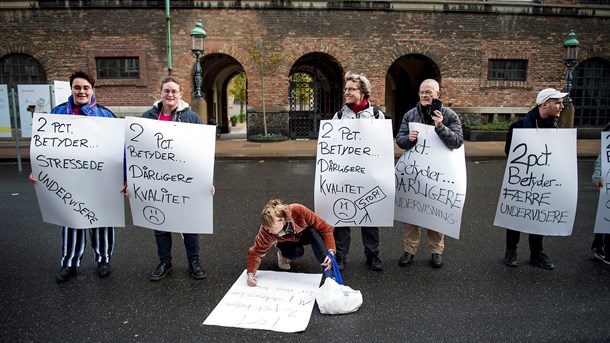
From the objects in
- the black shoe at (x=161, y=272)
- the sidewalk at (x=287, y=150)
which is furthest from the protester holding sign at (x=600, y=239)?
the sidewalk at (x=287, y=150)

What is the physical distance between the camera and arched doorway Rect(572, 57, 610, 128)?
17.3 meters

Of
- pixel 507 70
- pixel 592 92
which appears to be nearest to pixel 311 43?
pixel 507 70

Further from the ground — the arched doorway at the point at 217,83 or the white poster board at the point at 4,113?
the arched doorway at the point at 217,83

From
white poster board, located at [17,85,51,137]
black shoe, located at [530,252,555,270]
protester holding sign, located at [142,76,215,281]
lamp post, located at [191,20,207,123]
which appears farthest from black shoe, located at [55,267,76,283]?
lamp post, located at [191,20,207,123]

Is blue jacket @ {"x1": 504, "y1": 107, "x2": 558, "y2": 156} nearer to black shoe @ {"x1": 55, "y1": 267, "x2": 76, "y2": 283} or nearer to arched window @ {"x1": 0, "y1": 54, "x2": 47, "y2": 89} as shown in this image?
black shoe @ {"x1": 55, "y1": 267, "x2": 76, "y2": 283}

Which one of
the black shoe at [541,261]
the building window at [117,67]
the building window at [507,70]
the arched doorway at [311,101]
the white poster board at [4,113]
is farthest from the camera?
the arched doorway at [311,101]

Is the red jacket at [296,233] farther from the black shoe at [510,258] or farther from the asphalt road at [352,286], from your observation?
A: the black shoe at [510,258]

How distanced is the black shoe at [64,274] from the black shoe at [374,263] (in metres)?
2.94

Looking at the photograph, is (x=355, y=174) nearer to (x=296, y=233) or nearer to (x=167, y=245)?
(x=296, y=233)

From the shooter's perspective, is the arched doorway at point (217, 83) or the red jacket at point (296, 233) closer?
the red jacket at point (296, 233)

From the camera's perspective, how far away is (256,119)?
54.2 ft

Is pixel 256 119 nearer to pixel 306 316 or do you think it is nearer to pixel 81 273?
pixel 81 273

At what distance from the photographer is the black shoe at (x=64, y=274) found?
4094mm

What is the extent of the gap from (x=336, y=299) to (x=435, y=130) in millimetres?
1909
